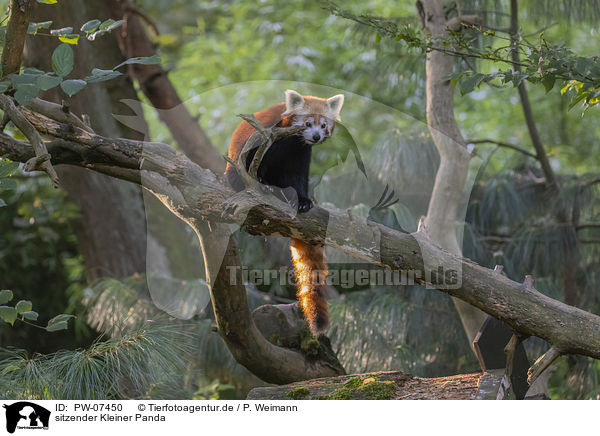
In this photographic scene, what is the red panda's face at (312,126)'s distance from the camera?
2604 millimetres

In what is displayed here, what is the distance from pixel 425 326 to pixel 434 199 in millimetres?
817

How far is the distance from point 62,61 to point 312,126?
4.36ft

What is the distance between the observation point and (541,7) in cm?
323

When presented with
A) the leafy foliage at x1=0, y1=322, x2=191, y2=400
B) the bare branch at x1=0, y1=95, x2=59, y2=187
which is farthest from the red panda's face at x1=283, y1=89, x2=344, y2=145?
the bare branch at x1=0, y1=95, x2=59, y2=187

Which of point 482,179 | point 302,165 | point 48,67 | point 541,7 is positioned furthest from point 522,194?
point 48,67

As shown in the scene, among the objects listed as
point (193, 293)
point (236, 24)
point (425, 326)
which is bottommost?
point (425, 326)

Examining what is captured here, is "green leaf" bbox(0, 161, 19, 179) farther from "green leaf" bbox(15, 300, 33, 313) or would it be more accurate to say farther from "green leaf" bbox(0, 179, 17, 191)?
"green leaf" bbox(15, 300, 33, 313)

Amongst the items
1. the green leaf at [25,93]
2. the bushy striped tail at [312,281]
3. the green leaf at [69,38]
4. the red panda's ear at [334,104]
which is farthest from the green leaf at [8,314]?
the red panda's ear at [334,104]

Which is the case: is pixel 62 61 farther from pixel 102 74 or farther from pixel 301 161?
pixel 301 161

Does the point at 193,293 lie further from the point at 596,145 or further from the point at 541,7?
the point at 596,145

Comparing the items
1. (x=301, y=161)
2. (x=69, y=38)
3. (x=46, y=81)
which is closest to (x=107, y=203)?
(x=301, y=161)

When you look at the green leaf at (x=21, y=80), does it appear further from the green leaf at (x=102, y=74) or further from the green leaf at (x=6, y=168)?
the green leaf at (x=6, y=168)

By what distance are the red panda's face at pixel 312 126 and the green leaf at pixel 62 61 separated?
124cm

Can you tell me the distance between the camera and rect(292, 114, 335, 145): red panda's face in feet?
8.54
